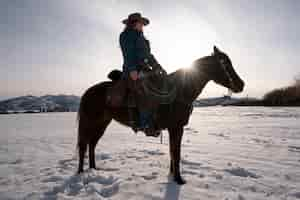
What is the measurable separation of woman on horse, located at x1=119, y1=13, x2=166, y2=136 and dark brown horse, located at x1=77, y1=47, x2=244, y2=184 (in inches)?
10.2

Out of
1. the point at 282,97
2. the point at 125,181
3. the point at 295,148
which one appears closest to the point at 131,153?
the point at 125,181

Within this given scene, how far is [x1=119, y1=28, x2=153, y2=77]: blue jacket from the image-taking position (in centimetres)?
346

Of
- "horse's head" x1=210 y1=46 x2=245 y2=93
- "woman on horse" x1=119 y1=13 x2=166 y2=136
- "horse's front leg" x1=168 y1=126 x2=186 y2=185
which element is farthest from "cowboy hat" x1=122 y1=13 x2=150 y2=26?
"horse's front leg" x1=168 y1=126 x2=186 y2=185

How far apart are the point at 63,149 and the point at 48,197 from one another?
3774mm

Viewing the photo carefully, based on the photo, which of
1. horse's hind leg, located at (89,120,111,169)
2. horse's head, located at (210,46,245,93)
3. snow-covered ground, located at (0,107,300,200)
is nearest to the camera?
snow-covered ground, located at (0,107,300,200)

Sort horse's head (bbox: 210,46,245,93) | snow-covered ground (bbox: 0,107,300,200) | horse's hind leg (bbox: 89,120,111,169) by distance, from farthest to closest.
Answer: horse's hind leg (bbox: 89,120,111,169) → horse's head (bbox: 210,46,245,93) → snow-covered ground (bbox: 0,107,300,200)

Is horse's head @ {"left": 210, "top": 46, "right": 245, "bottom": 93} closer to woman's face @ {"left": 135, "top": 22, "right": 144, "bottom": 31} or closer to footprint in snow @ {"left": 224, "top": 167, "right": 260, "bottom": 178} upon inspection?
woman's face @ {"left": 135, "top": 22, "right": 144, "bottom": 31}

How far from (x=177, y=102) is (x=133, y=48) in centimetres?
128

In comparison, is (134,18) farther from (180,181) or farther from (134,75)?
(180,181)

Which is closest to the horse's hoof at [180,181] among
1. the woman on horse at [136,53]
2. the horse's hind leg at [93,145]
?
the woman on horse at [136,53]

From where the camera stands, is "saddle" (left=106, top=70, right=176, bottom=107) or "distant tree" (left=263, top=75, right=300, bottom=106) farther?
"distant tree" (left=263, top=75, right=300, bottom=106)

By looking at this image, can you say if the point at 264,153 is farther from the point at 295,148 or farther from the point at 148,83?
the point at 148,83

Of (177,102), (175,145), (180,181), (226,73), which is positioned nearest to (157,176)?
(180,181)

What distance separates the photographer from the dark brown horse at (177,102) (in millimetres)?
3549
